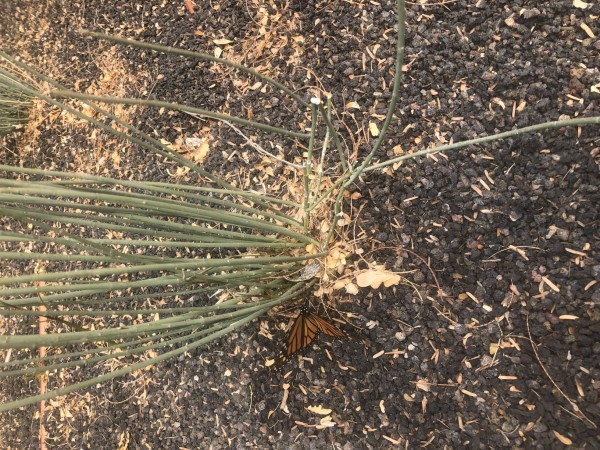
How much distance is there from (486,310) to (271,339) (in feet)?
1.65

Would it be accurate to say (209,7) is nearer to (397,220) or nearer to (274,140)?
(274,140)

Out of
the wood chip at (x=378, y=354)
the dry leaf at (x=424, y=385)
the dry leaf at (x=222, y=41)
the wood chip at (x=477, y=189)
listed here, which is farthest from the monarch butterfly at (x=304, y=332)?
the dry leaf at (x=222, y=41)

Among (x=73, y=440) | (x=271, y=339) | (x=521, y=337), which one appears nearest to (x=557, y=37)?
(x=521, y=337)

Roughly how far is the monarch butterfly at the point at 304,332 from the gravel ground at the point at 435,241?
0.25 feet

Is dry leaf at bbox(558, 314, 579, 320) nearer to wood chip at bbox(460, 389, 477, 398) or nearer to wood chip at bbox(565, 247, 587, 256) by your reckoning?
wood chip at bbox(565, 247, 587, 256)

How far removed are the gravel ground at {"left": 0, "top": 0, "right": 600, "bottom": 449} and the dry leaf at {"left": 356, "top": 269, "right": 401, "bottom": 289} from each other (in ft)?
0.08

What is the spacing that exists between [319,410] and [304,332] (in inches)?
8.2

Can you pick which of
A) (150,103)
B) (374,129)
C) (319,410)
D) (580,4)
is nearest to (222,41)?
(374,129)

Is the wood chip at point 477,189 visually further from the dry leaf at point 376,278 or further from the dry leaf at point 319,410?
the dry leaf at point 319,410

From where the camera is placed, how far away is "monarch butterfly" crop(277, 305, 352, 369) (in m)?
1.05

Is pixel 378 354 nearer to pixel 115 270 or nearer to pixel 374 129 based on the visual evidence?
pixel 374 129

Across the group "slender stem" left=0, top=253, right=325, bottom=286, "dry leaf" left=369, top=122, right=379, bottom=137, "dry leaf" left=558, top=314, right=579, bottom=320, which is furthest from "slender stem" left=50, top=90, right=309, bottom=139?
→ "dry leaf" left=558, top=314, right=579, bottom=320

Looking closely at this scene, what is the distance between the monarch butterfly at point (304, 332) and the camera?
105cm

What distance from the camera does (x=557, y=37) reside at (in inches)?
39.1
